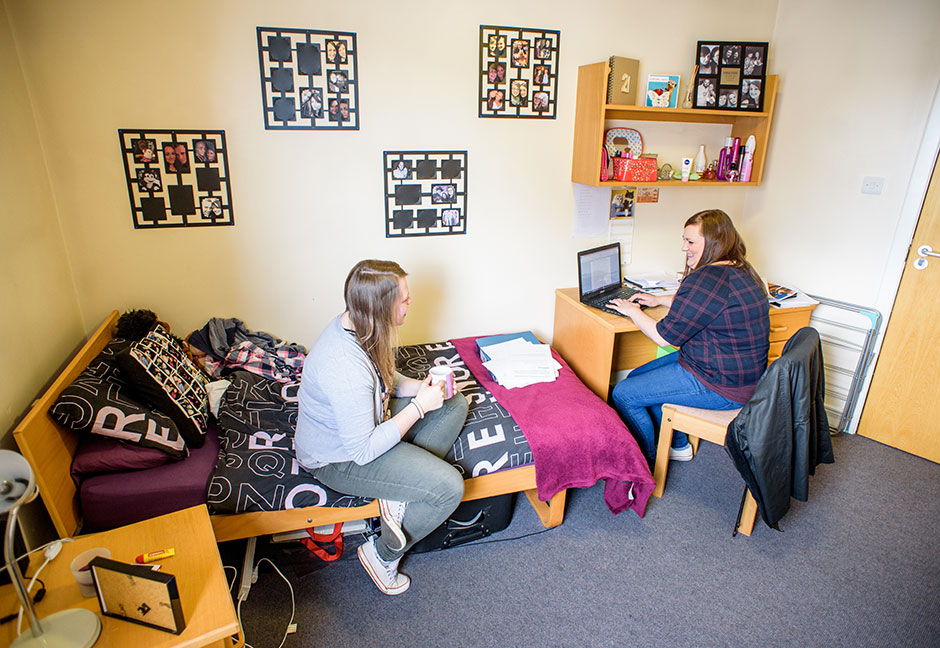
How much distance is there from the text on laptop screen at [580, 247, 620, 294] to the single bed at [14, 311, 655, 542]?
1.91 ft

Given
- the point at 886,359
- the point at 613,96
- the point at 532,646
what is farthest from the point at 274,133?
the point at 886,359

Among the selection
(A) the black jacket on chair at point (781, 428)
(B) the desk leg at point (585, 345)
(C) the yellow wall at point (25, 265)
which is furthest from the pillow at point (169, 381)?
(A) the black jacket on chair at point (781, 428)

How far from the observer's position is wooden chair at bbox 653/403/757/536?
6.92 ft

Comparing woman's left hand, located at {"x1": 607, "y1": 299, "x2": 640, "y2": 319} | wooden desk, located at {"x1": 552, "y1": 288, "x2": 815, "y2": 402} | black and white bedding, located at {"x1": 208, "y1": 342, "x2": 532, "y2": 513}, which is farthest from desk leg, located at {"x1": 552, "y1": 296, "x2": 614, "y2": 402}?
black and white bedding, located at {"x1": 208, "y1": 342, "x2": 532, "y2": 513}

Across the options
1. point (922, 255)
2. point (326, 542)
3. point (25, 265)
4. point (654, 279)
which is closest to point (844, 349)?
point (922, 255)

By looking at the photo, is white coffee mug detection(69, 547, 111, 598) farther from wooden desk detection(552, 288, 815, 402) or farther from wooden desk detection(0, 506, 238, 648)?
wooden desk detection(552, 288, 815, 402)

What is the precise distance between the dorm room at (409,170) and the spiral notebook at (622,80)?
0.18 ft

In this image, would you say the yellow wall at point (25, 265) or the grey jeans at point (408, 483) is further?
the grey jeans at point (408, 483)

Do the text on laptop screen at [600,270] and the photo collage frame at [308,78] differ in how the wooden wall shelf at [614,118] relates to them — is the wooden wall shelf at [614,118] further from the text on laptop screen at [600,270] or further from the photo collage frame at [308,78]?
the photo collage frame at [308,78]

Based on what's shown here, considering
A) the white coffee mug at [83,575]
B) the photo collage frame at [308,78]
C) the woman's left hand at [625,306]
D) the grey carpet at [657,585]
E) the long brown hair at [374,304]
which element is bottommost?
the grey carpet at [657,585]

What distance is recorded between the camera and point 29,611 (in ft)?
3.61

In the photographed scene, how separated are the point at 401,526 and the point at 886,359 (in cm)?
241

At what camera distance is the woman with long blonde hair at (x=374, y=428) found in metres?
1.71

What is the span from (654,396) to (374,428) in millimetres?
1189
